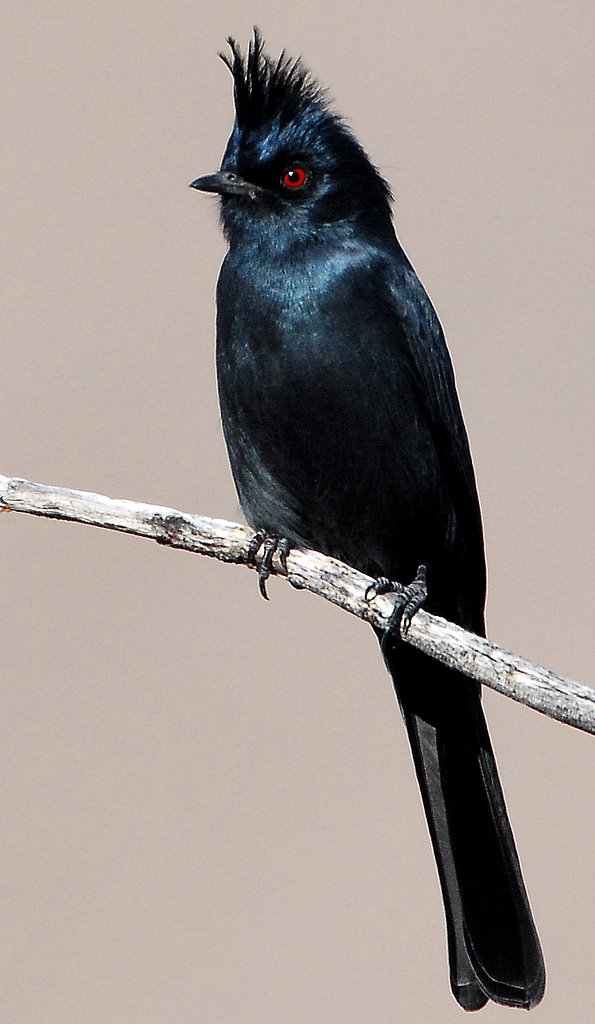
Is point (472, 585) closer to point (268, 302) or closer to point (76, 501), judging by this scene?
point (268, 302)

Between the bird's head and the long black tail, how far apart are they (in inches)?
74.2

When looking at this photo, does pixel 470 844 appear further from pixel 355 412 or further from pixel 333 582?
pixel 355 412

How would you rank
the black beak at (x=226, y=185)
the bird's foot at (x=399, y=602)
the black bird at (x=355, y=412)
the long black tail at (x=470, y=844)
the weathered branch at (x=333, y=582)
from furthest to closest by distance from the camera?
the long black tail at (x=470, y=844), the black beak at (x=226, y=185), the black bird at (x=355, y=412), the bird's foot at (x=399, y=602), the weathered branch at (x=333, y=582)

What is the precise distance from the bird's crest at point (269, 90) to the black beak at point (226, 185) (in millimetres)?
228

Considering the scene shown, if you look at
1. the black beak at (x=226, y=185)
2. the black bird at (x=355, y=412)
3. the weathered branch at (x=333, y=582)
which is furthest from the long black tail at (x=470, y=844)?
the black beak at (x=226, y=185)

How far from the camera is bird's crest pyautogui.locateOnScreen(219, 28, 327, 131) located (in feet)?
16.0

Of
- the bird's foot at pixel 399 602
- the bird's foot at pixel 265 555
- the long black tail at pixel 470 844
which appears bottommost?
the long black tail at pixel 470 844

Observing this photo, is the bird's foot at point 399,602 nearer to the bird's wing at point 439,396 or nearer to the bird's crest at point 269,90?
the bird's wing at point 439,396

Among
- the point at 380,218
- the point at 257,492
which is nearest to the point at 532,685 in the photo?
the point at 257,492

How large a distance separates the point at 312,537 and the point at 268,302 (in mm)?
962

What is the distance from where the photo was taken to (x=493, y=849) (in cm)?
521

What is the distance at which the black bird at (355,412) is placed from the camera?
4652 millimetres

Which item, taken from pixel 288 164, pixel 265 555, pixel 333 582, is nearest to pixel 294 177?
pixel 288 164

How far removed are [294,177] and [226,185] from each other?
0.28 meters
